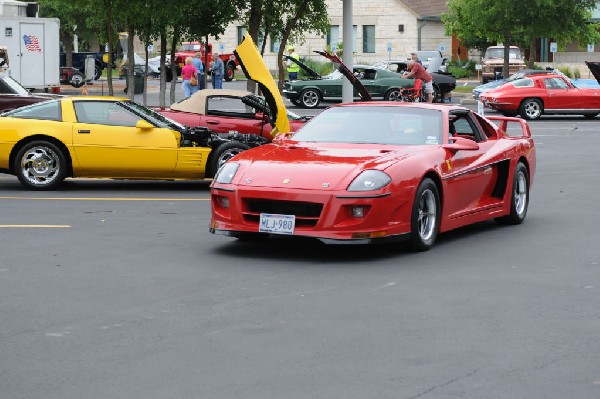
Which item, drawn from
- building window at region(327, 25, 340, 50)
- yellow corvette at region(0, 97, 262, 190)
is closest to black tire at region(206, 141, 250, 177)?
yellow corvette at region(0, 97, 262, 190)

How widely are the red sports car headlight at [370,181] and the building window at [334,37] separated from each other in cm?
7142

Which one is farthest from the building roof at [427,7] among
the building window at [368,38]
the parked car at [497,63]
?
the parked car at [497,63]

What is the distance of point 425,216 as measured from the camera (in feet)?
37.1

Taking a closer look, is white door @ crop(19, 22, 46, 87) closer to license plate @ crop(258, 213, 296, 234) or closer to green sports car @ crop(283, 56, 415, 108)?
green sports car @ crop(283, 56, 415, 108)

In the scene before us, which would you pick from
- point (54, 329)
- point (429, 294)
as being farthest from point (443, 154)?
point (54, 329)

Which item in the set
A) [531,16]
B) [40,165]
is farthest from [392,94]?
[40,165]

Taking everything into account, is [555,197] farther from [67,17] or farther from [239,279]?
[67,17]

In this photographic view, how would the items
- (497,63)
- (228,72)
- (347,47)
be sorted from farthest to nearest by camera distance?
(228,72)
(497,63)
(347,47)

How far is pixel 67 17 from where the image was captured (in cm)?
6456

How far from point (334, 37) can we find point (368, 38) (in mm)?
2324

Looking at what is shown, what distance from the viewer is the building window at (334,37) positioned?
81806 mm

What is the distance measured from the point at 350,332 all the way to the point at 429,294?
1.52m

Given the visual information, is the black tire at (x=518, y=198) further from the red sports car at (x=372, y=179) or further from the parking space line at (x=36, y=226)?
the parking space line at (x=36, y=226)

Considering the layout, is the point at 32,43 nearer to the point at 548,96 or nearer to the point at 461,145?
the point at 548,96
